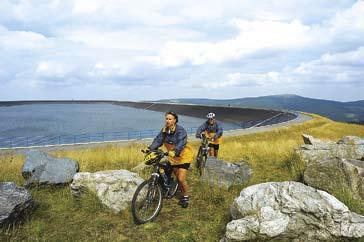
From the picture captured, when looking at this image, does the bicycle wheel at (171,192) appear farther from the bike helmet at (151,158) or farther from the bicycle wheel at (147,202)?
the bike helmet at (151,158)

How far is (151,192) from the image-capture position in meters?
7.62

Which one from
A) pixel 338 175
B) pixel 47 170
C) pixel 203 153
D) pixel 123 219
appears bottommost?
pixel 123 219

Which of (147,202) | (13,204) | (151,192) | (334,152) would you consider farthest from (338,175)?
(13,204)

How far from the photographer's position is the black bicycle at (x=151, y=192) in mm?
7431

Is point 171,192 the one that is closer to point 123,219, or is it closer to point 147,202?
point 147,202

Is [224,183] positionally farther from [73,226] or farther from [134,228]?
[73,226]

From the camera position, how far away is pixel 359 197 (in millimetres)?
7723

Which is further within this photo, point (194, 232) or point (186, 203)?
point (186, 203)

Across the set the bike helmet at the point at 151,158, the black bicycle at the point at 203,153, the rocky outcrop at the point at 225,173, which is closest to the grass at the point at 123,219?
the rocky outcrop at the point at 225,173

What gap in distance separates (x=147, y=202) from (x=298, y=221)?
307 centimetres

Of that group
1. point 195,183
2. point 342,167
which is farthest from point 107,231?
point 342,167

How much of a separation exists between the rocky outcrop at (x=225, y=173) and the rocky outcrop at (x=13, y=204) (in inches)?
183

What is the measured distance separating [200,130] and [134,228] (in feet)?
18.8

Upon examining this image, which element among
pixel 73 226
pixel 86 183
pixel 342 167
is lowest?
pixel 73 226
